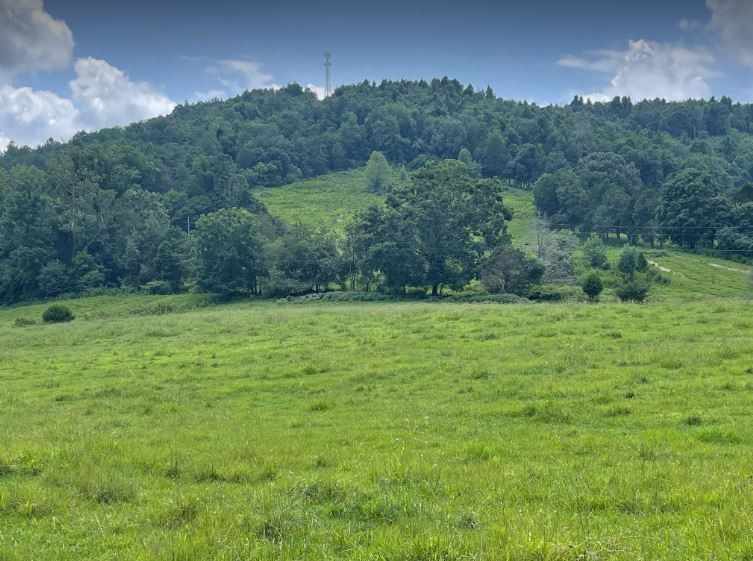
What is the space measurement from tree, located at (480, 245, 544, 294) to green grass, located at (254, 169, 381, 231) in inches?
1922

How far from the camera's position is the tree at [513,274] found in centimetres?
6375

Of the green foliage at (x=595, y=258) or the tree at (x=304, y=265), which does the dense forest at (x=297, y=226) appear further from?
the green foliage at (x=595, y=258)

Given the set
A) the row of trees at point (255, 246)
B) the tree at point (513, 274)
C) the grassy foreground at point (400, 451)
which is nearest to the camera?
the grassy foreground at point (400, 451)

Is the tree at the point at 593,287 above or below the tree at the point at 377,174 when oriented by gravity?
below

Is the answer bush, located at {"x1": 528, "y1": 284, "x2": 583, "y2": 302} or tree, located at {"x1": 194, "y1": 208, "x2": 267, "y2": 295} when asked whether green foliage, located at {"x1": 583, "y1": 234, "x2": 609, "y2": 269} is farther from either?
tree, located at {"x1": 194, "y1": 208, "x2": 267, "y2": 295}

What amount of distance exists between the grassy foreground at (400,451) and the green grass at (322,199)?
8904 cm

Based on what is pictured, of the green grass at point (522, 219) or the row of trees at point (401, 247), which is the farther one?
the green grass at point (522, 219)

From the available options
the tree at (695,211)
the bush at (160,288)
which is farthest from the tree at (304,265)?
the tree at (695,211)

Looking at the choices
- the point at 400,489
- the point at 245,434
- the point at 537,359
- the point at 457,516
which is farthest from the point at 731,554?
the point at 537,359

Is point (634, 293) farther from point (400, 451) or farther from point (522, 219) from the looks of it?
point (522, 219)

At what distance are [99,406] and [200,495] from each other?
35.3 feet

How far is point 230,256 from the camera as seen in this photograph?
76562 mm

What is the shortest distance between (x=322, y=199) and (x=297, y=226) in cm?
6363

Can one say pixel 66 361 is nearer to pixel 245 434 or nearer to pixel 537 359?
pixel 245 434
